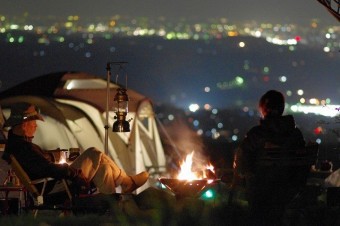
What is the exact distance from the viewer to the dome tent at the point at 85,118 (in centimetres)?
1424

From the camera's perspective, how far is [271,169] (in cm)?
631

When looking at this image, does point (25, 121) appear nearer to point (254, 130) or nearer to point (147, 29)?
point (254, 130)

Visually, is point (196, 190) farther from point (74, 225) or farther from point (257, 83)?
point (257, 83)

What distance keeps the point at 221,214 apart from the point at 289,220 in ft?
1.62

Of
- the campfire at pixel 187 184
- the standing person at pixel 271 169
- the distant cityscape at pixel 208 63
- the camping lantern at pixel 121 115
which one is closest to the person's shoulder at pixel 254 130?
the standing person at pixel 271 169

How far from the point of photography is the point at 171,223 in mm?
6289

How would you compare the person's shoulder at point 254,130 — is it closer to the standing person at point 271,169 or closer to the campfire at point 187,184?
the standing person at point 271,169

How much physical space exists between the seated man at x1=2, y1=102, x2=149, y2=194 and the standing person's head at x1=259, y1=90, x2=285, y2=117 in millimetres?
1996

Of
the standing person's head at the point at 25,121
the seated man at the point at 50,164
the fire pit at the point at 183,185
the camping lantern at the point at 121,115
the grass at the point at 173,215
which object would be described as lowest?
the grass at the point at 173,215

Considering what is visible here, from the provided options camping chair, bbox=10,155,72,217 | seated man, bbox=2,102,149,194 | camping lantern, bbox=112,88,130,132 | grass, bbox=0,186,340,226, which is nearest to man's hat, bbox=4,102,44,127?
seated man, bbox=2,102,149,194

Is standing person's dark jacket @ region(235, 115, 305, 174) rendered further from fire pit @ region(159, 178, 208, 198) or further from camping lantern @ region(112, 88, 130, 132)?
camping lantern @ region(112, 88, 130, 132)

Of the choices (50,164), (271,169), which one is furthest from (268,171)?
(50,164)

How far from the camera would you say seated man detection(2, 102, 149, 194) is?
7598 millimetres

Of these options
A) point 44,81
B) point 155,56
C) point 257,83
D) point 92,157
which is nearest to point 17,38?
point 155,56
